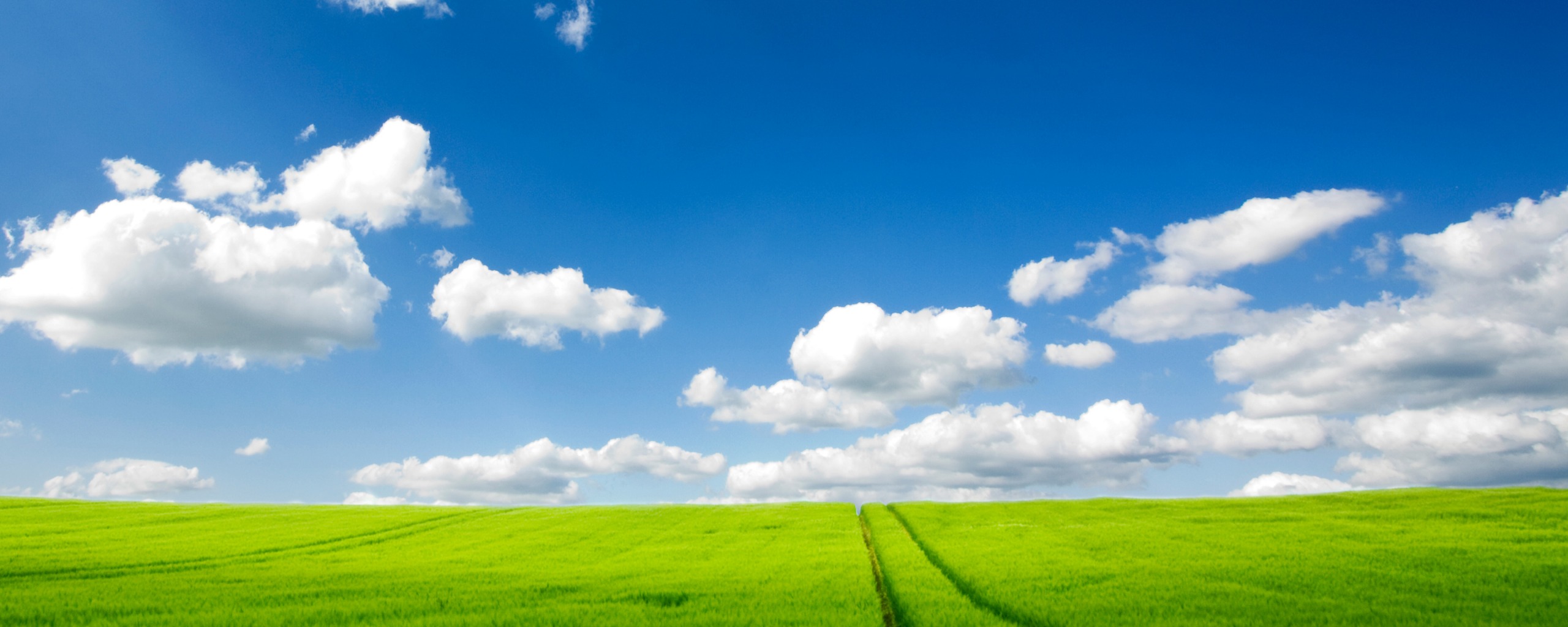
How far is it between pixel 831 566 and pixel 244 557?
24632 mm

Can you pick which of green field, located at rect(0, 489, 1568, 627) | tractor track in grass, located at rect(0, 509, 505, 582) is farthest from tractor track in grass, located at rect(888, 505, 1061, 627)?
tractor track in grass, located at rect(0, 509, 505, 582)

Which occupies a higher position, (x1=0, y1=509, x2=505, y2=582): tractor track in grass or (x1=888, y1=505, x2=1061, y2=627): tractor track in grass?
(x1=888, y1=505, x2=1061, y2=627): tractor track in grass

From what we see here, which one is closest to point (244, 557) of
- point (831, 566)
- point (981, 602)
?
point (831, 566)

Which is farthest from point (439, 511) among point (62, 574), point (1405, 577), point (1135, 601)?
point (1405, 577)

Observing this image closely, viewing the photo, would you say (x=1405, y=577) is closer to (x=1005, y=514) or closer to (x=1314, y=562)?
(x=1314, y=562)

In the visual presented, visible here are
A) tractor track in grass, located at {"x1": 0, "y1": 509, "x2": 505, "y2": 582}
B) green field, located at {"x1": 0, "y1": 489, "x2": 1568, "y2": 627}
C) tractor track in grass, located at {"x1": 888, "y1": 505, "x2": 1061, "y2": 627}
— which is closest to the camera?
tractor track in grass, located at {"x1": 888, "y1": 505, "x2": 1061, "y2": 627}

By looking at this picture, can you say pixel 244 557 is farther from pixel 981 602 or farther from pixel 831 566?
pixel 981 602

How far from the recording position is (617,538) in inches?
1401

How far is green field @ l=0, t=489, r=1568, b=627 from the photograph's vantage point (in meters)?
15.9

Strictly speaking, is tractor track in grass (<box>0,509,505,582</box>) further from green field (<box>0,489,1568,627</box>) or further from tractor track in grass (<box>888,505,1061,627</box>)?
tractor track in grass (<box>888,505,1061,627</box>)

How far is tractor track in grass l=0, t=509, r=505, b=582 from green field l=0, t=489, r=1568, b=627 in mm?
179

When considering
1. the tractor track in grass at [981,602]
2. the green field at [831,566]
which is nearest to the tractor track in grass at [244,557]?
the green field at [831,566]

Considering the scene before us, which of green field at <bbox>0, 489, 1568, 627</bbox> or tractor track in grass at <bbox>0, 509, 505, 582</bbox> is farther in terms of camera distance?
tractor track in grass at <bbox>0, 509, 505, 582</bbox>

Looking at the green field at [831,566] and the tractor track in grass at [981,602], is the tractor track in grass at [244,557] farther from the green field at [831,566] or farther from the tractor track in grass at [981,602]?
the tractor track in grass at [981,602]
